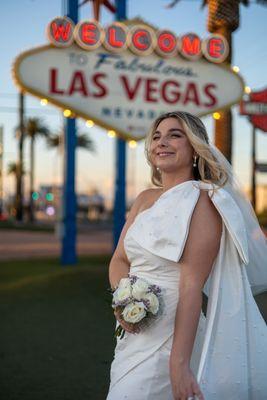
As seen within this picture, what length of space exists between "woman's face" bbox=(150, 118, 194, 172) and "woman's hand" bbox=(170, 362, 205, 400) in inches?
34.3

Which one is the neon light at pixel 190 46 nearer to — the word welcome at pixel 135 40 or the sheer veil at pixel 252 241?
the word welcome at pixel 135 40

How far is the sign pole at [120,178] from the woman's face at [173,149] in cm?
1197

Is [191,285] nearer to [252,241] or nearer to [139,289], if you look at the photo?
[139,289]

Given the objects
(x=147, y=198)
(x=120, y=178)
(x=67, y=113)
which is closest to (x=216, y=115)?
(x=120, y=178)

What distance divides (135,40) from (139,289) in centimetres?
1243

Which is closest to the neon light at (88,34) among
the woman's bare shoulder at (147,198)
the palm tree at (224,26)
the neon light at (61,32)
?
the neon light at (61,32)

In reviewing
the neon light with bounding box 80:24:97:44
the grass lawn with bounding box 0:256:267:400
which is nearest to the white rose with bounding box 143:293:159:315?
the grass lawn with bounding box 0:256:267:400

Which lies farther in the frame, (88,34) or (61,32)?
(88,34)

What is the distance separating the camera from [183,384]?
2.26 metres

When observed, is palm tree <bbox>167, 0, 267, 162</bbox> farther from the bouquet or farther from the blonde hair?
the bouquet

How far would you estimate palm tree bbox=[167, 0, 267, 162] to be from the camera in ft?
42.8

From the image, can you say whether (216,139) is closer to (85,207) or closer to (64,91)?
(64,91)

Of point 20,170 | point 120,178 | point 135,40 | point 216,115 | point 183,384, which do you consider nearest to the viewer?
point 183,384

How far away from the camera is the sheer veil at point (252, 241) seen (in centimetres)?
279
